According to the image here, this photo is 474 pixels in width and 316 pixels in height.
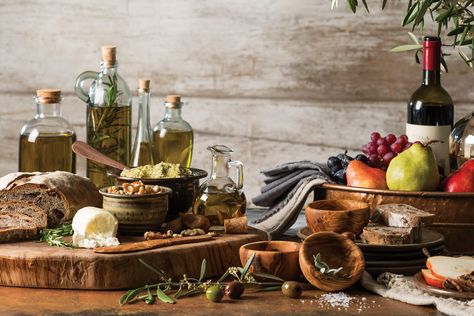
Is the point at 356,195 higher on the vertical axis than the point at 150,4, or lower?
lower

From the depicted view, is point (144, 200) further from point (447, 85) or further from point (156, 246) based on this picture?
point (447, 85)

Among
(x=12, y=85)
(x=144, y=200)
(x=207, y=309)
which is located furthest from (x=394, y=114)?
(x=207, y=309)

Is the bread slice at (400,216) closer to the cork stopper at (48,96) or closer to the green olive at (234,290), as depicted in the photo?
the green olive at (234,290)

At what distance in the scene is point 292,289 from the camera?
144cm

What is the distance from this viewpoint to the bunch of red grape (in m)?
1.90

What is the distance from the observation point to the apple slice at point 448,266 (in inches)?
55.8

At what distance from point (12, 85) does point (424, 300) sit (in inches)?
87.3

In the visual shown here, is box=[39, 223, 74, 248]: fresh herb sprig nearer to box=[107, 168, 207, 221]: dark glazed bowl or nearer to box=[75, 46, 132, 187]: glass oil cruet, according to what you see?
box=[107, 168, 207, 221]: dark glazed bowl

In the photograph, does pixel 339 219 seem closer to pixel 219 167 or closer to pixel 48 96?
pixel 219 167

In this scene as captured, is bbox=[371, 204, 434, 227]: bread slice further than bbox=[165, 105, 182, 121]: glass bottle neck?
No

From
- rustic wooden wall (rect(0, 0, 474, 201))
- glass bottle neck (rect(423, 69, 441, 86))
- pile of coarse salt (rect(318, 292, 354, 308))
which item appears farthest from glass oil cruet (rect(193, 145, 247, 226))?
rustic wooden wall (rect(0, 0, 474, 201))

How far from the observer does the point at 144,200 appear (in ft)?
5.33

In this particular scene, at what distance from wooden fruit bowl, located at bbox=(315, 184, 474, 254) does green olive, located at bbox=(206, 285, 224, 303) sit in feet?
1.41

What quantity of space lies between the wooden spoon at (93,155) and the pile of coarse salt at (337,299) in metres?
0.55
